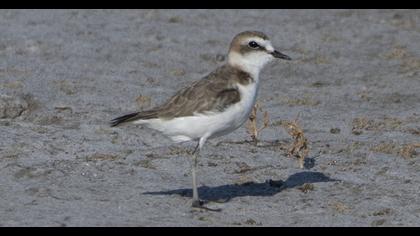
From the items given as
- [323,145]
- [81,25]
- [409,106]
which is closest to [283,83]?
[409,106]

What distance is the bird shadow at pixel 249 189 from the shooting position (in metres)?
9.80

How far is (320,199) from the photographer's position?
384 inches

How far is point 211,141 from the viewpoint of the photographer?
1136 cm

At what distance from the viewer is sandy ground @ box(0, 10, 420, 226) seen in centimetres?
936

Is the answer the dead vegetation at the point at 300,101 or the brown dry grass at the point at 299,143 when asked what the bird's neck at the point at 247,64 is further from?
the dead vegetation at the point at 300,101

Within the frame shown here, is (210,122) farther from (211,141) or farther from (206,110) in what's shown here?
(211,141)

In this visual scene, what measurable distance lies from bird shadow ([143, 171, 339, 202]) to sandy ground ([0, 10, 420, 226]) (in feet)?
0.07

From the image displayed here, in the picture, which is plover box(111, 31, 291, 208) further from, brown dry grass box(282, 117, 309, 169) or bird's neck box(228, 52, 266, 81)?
brown dry grass box(282, 117, 309, 169)

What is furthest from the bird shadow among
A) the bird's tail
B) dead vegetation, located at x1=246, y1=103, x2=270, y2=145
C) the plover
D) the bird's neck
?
the bird's neck

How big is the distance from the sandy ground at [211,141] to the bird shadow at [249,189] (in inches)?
0.8

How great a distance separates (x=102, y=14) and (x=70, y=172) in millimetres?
7443

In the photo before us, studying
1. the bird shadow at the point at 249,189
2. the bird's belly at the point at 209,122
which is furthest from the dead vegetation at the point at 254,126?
the bird's belly at the point at 209,122

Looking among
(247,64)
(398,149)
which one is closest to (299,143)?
(398,149)

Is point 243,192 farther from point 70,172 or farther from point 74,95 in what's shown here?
point 74,95
